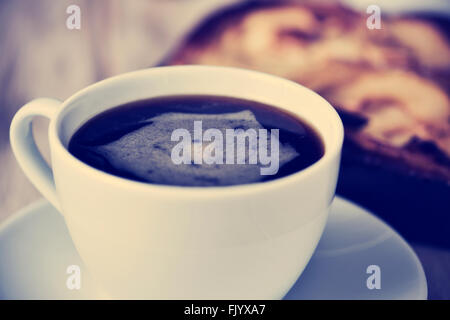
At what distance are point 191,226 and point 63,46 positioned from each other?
0.91 m

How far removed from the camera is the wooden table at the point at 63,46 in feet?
3.65

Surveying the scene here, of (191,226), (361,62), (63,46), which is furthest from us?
(63,46)

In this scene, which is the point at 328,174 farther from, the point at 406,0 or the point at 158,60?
the point at 158,60

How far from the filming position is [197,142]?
574mm

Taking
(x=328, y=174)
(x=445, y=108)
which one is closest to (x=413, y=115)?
(x=445, y=108)

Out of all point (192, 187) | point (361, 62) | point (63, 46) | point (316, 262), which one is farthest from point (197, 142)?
point (63, 46)

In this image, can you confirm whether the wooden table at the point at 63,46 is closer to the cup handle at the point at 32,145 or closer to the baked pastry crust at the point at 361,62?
the baked pastry crust at the point at 361,62

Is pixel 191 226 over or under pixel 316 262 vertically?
over

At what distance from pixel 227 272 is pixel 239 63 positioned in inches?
27.8

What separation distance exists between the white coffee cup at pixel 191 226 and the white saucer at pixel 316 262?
0.06m

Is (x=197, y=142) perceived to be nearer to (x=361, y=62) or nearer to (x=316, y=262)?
(x=316, y=262)

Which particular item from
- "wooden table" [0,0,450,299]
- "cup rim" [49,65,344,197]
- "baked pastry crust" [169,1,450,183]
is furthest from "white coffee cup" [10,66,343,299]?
"wooden table" [0,0,450,299]

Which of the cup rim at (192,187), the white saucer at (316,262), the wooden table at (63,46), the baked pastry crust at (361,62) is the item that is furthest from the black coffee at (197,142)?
the wooden table at (63,46)
